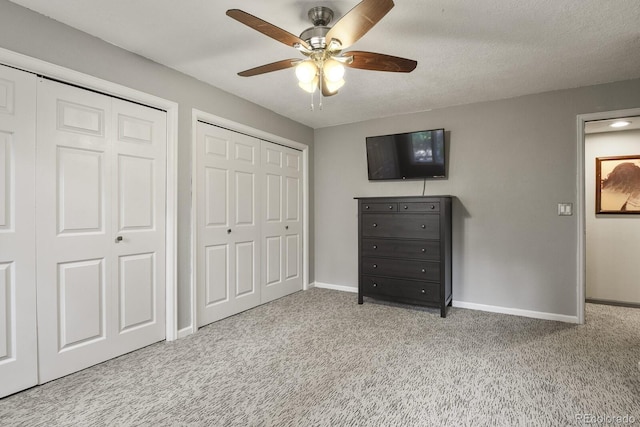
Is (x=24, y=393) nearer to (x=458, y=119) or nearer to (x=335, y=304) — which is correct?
(x=335, y=304)

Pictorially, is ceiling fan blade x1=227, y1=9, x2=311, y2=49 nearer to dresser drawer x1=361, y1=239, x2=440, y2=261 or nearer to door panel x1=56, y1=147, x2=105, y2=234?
door panel x1=56, y1=147, x2=105, y2=234

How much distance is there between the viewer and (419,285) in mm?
3293

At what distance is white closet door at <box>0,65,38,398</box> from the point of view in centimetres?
180

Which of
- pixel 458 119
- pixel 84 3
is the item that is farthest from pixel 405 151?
pixel 84 3

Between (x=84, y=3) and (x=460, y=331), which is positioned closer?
(x=84, y=3)

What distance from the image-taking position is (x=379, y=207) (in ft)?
11.5

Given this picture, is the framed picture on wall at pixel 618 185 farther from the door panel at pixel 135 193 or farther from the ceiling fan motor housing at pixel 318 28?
the door panel at pixel 135 193

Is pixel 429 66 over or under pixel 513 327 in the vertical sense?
over

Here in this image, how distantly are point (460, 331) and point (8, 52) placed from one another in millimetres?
3812

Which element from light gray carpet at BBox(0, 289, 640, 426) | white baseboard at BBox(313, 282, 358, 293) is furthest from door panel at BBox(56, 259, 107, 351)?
white baseboard at BBox(313, 282, 358, 293)

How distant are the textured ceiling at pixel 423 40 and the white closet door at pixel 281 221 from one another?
922 millimetres

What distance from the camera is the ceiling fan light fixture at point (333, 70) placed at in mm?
1778

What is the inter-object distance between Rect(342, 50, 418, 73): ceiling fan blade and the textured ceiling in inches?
11.3

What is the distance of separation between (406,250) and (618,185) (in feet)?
9.09
